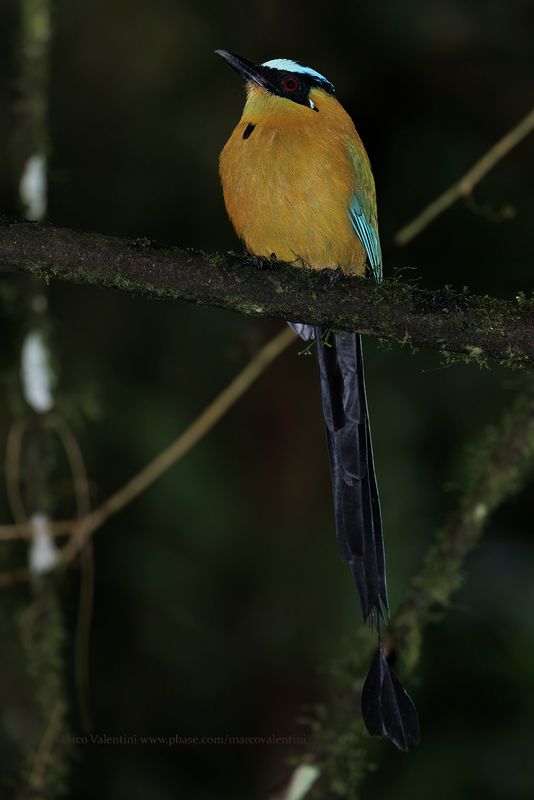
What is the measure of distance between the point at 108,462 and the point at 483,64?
2.88 metres

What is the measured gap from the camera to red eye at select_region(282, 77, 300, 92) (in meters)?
3.43

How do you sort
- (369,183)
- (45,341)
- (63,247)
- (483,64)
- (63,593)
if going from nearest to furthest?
(63,247) → (369,183) → (45,341) → (63,593) → (483,64)

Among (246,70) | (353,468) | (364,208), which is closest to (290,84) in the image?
(246,70)

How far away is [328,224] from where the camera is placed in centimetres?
317

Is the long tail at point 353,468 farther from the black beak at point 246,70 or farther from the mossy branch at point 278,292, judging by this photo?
the black beak at point 246,70

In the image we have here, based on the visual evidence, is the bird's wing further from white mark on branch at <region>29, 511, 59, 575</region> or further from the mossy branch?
white mark on branch at <region>29, 511, 59, 575</region>

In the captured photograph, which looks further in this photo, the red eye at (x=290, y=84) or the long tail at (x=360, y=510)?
the red eye at (x=290, y=84)

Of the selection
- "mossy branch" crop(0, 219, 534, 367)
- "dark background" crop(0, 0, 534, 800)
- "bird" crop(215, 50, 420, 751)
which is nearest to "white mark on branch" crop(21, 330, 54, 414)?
"dark background" crop(0, 0, 534, 800)

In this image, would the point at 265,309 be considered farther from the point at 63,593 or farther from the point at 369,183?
the point at 63,593

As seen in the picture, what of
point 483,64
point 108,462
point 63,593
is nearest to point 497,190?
point 483,64

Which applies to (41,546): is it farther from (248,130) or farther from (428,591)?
(248,130)

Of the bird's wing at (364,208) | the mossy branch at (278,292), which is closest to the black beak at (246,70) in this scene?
the bird's wing at (364,208)

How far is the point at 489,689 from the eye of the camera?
Result: 4309 mm

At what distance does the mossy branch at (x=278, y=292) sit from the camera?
248 centimetres
